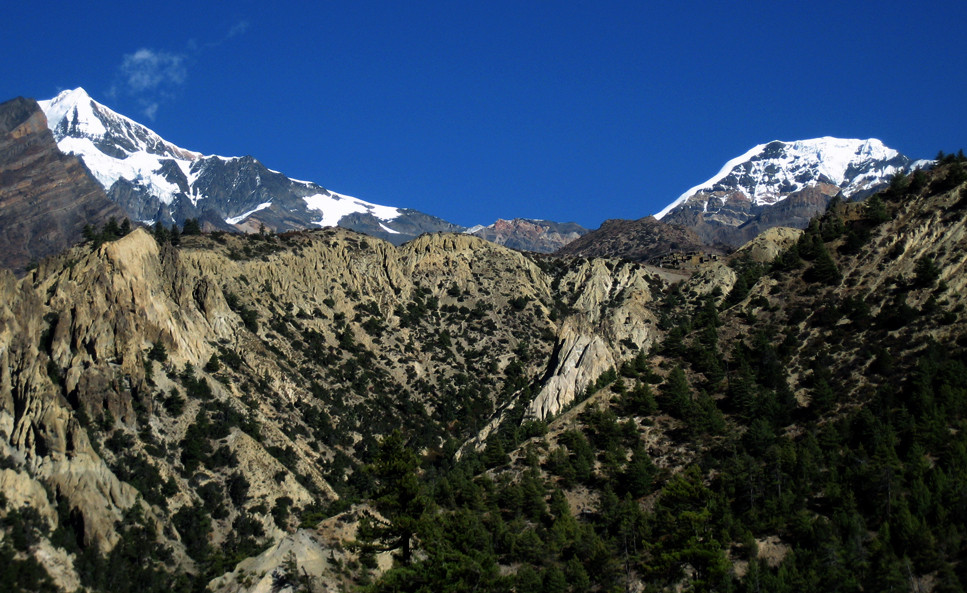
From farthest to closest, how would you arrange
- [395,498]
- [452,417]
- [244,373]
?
[452,417]
[244,373]
[395,498]

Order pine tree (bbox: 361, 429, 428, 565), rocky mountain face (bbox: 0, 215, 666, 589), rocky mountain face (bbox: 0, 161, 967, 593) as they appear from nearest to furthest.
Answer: pine tree (bbox: 361, 429, 428, 565) → rocky mountain face (bbox: 0, 161, 967, 593) → rocky mountain face (bbox: 0, 215, 666, 589)

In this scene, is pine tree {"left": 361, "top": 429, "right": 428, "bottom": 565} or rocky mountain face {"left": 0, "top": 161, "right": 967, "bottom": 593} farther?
rocky mountain face {"left": 0, "top": 161, "right": 967, "bottom": 593}

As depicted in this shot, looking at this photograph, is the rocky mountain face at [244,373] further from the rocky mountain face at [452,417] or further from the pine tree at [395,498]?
the pine tree at [395,498]

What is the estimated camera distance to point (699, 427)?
7838 centimetres

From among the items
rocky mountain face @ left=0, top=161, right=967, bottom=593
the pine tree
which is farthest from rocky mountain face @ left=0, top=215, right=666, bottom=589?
the pine tree

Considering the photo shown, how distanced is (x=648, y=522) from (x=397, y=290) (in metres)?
96.1

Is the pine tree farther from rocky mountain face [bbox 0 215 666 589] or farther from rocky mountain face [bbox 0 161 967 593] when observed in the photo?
rocky mountain face [bbox 0 215 666 589]

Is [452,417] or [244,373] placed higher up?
[244,373]

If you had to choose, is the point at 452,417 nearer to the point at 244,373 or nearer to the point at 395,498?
the point at 244,373

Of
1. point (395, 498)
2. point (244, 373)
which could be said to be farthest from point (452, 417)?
point (395, 498)

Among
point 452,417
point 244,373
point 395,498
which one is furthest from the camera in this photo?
point 452,417

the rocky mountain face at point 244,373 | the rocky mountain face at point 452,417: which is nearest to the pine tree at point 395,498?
the rocky mountain face at point 452,417

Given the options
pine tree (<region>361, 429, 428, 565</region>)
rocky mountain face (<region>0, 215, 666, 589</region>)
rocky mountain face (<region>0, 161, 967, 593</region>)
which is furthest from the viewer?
rocky mountain face (<region>0, 215, 666, 589</region>)

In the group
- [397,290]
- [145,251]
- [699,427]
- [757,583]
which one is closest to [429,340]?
[397,290]
